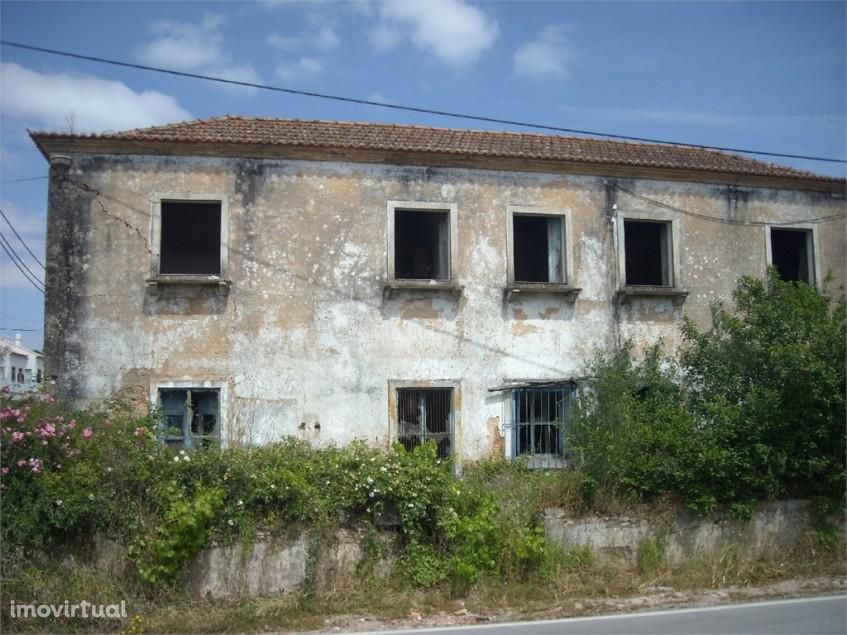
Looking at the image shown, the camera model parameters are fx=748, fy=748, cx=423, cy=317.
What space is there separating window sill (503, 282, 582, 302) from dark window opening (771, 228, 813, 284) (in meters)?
5.11

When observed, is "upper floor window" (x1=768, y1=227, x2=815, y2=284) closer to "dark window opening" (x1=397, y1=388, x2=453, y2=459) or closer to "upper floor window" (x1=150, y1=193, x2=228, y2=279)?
"dark window opening" (x1=397, y1=388, x2=453, y2=459)

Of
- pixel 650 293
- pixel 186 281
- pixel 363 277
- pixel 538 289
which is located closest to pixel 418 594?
pixel 363 277

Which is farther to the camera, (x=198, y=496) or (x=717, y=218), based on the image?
(x=717, y=218)

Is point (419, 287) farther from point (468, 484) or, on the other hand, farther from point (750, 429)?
point (750, 429)

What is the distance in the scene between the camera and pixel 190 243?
54.3ft

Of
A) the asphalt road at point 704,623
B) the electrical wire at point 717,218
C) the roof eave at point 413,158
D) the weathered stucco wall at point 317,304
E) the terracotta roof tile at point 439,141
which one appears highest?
the terracotta roof tile at point 439,141

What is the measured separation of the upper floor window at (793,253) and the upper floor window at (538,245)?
181 inches

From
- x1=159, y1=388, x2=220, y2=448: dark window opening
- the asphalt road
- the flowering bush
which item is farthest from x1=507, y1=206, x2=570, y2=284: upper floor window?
the asphalt road

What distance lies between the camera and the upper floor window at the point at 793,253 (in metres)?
16.1

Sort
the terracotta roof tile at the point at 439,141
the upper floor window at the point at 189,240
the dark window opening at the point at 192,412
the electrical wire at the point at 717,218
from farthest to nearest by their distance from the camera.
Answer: the upper floor window at the point at 189,240
the electrical wire at the point at 717,218
the terracotta roof tile at the point at 439,141
the dark window opening at the point at 192,412

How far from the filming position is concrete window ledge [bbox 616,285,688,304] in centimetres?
1457

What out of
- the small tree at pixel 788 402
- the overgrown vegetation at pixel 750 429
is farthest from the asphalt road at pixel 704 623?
the small tree at pixel 788 402

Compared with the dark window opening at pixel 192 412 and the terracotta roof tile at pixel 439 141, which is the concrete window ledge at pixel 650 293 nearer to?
the terracotta roof tile at pixel 439 141

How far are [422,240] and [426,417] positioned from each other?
4.15 meters
